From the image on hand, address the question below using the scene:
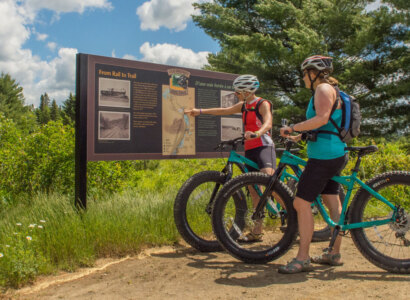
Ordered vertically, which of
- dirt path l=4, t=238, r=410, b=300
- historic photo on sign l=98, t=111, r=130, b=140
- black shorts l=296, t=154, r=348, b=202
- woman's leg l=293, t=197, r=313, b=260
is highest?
historic photo on sign l=98, t=111, r=130, b=140

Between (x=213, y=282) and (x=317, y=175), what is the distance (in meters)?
1.34

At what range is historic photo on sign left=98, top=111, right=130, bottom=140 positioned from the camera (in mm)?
4912

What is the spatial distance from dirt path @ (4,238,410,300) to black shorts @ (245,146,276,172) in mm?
1071

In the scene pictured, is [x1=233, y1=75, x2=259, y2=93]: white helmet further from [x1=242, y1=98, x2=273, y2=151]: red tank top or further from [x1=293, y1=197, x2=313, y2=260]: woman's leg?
[x1=293, y1=197, x2=313, y2=260]: woman's leg

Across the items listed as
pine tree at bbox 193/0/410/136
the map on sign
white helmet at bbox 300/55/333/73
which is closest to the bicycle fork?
the map on sign

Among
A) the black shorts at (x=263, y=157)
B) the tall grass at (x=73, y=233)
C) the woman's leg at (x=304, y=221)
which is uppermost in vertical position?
the black shorts at (x=263, y=157)

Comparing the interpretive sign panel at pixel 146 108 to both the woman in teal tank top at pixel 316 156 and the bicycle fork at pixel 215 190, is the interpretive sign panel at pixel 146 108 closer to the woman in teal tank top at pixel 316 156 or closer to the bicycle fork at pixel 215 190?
the bicycle fork at pixel 215 190

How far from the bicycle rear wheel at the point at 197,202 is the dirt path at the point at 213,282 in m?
0.33

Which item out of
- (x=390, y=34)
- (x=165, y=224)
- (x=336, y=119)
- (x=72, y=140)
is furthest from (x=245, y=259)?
(x=390, y=34)

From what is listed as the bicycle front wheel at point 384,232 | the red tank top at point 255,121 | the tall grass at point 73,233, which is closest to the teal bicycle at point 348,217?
the bicycle front wheel at point 384,232

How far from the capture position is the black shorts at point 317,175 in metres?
3.55

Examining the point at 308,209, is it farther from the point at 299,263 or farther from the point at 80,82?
the point at 80,82

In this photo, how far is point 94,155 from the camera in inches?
190

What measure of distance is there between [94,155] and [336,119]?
9.45ft
